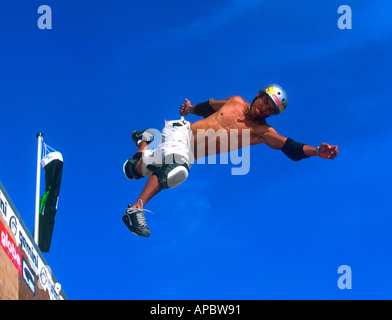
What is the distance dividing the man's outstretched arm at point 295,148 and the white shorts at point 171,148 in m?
1.99

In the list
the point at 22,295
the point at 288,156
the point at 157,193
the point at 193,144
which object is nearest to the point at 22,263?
the point at 22,295

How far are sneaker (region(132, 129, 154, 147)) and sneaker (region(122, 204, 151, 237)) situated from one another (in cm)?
230

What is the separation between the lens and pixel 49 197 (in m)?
22.5

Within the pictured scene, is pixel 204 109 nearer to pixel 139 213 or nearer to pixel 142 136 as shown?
pixel 142 136

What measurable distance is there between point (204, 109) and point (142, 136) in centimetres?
216

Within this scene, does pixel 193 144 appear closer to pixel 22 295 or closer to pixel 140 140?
pixel 140 140

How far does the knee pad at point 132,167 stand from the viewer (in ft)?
61.2

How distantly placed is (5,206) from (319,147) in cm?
722

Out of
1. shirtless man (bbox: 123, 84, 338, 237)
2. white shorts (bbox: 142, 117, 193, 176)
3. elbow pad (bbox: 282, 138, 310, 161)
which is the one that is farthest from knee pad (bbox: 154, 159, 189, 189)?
elbow pad (bbox: 282, 138, 310, 161)

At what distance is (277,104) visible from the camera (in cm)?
1895

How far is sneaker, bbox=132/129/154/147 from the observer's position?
1909cm

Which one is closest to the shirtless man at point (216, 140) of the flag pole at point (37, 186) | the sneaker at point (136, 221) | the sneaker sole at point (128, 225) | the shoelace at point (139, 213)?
the shoelace at point (139, 213)

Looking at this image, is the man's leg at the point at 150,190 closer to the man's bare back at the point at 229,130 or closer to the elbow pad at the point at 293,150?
the man's bare back at the point at 229,130
